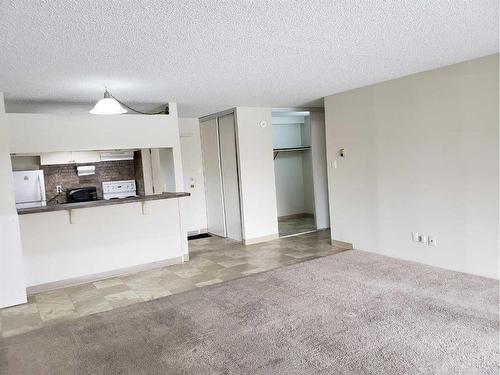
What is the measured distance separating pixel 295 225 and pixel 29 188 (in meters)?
4.96

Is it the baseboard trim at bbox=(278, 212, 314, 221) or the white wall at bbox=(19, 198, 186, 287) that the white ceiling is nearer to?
the white wall at bbox=(19, 198, 186, 287)

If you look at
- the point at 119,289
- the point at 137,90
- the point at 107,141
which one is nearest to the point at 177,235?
the point at 119,289

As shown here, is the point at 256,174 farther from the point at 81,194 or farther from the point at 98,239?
the point at 81,194

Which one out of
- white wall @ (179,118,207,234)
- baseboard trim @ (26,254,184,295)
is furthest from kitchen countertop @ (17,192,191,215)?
white wall @ (179,118,207,234)

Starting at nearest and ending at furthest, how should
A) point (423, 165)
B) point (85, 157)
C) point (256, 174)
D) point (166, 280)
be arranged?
point (423, 165) < point (166, 280) < point (256, 174) < point (85, 157)

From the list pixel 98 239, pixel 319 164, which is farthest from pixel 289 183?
pixel 98 239

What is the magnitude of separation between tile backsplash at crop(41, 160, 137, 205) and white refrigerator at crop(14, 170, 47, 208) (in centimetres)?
24

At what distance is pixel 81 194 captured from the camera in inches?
275

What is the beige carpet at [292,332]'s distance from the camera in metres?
2.61

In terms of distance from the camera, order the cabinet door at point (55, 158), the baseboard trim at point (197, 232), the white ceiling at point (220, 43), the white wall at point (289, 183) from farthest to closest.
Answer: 1. the white wall at point (289, 183)
2. the baseboard trim at point (197, 232)
3. the cabinet door at point (55, 158)
4. the white ceiling at point (220, 43)

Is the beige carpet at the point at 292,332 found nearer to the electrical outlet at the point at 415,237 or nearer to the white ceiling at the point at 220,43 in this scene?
the electrical outlet at the point at 415,237

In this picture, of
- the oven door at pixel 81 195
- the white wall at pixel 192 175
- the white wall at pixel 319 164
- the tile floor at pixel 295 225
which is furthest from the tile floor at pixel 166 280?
the oven door at pixel 81 195

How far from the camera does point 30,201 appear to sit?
659 cm

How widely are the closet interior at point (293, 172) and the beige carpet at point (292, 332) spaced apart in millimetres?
4090
